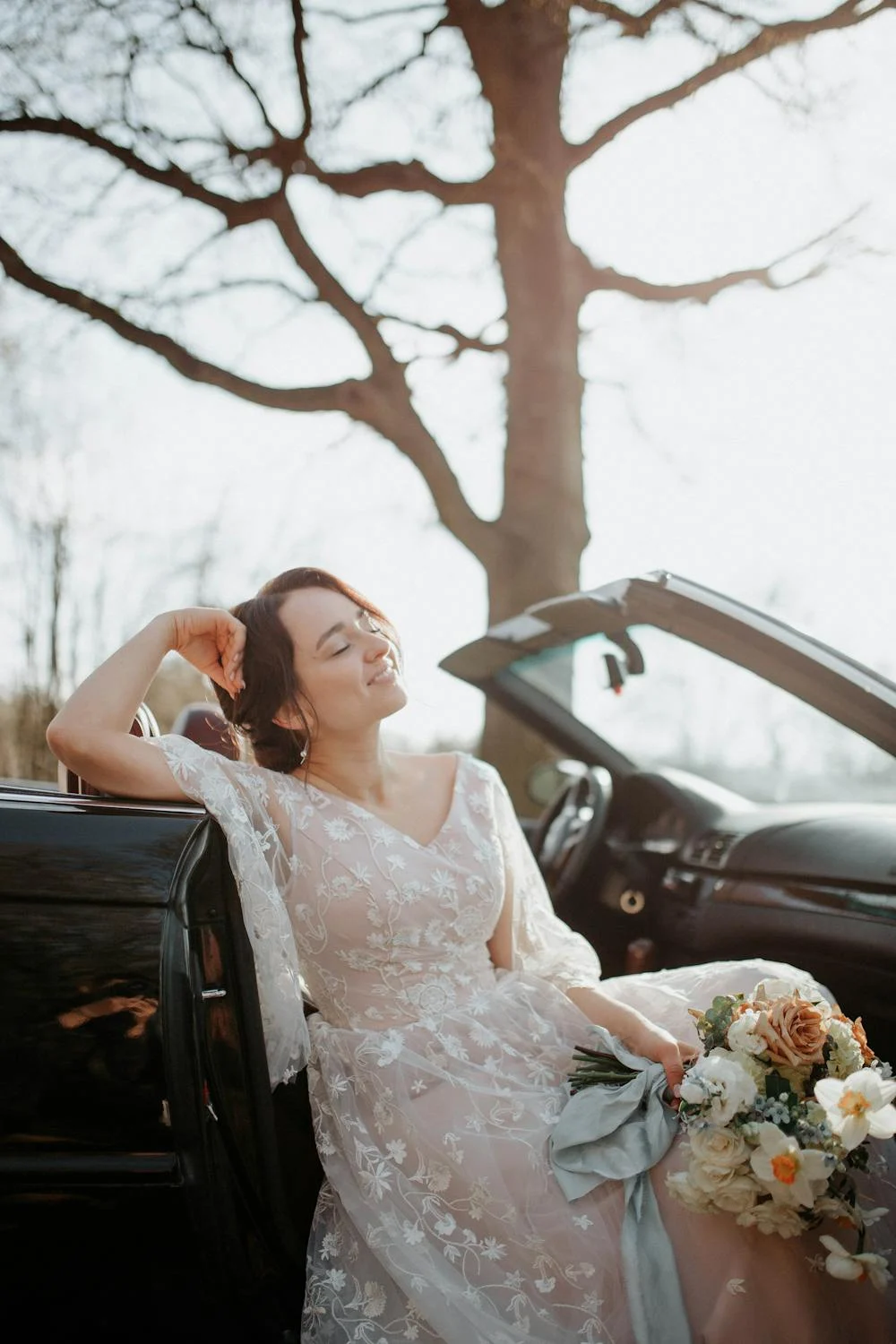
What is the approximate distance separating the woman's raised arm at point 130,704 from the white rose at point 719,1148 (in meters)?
1.02

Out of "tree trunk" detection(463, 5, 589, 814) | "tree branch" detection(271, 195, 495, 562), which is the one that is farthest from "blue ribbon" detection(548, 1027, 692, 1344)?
"tree branch" detection(271, 195, 495, 562)

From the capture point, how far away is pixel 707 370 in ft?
22.5

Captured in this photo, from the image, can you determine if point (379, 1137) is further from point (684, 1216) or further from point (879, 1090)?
point (879, 1090)

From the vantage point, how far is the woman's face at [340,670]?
2.26 meters

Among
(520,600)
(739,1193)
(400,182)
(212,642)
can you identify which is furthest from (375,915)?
(400,182)

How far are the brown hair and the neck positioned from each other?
0.14 feet

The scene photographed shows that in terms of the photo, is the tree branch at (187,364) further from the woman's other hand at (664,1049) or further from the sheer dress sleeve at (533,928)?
the woman's other hand at (664,1049)

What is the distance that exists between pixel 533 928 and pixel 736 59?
18.0 feet

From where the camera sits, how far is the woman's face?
7.43 feet

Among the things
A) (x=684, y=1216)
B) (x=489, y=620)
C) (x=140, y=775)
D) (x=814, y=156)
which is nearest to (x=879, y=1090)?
(x=684, y=1216)

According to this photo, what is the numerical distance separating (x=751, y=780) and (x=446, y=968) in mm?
1813

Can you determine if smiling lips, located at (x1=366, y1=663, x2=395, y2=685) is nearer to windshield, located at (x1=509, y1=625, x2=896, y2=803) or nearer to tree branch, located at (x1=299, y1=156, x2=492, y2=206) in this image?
windshield, located at (x1=509, y1=625, x2=896, y2=803)

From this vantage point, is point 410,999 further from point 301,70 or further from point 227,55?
point 227,55

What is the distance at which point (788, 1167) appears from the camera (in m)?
1.49
